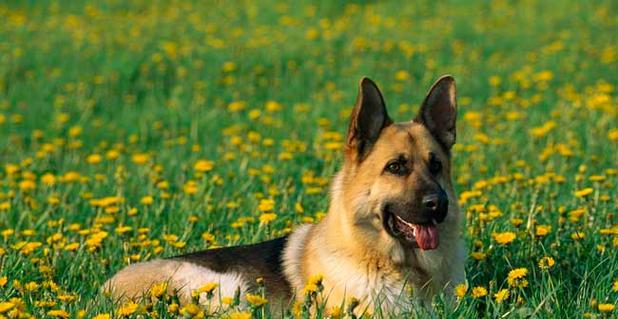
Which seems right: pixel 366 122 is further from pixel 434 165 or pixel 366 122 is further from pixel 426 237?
pixel 426 237

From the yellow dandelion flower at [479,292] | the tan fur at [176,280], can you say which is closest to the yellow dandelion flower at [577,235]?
the yellow dandelion flower at [479,292]

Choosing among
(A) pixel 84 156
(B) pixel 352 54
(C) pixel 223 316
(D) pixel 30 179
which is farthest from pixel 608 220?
(B) pixel 352 54

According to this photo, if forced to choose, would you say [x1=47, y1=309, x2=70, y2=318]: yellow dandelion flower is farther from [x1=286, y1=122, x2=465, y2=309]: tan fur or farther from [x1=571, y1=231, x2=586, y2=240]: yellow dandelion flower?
[x1=571, y1=231, x2=586, y2=240]: yellow dandelion flower

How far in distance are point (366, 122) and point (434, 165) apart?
1.22 ft

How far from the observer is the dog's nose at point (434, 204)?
380 centimetres

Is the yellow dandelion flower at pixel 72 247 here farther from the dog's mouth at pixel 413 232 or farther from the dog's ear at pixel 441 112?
the dog's ear at pixel 441 112

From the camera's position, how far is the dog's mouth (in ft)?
12.9

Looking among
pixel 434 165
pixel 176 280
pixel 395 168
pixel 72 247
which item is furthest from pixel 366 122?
pixel 72 247

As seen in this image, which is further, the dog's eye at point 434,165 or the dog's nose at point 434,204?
the dog's eye at point 434,165

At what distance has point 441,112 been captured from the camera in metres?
4.29

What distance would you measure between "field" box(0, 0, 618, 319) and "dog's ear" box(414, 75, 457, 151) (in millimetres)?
592

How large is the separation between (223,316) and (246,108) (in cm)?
674

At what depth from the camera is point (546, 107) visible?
948 cm

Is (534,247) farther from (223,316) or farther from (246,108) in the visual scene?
(246,108)
